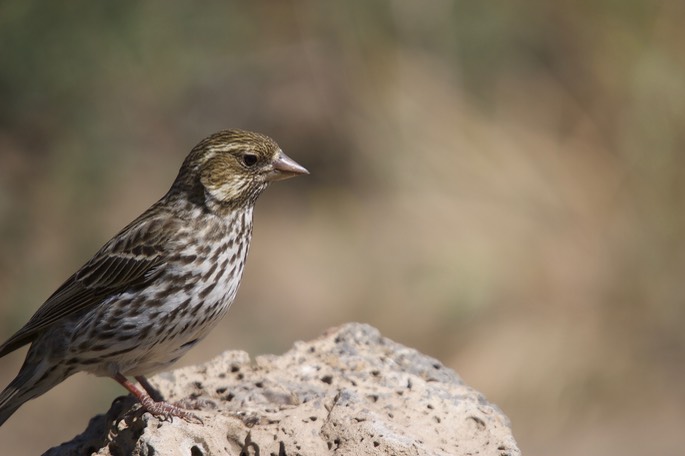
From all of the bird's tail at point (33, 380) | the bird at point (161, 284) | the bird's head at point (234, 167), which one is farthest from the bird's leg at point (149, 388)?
the bird's head at point (234, 167)

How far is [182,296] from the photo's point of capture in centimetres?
544

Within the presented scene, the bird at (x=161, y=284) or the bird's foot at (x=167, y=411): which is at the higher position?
the bird at (x=161, y=284)

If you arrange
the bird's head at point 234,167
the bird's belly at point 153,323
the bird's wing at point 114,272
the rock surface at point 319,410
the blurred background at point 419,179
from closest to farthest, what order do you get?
the rock surface at point 319,410 < the bird's belly at point 153,323 < the bird's wing at point 114,272 < the bird's head at point 234,167 < the blurred background at point 419,179

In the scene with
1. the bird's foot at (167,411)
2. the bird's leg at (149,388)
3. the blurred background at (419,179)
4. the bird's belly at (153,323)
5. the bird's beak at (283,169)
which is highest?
the blurred background at (419,179)

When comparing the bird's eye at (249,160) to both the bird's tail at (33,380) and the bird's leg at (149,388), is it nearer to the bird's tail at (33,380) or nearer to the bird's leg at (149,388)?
the bird's leg at (149,388)

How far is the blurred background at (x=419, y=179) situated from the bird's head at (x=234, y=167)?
14.0 feet

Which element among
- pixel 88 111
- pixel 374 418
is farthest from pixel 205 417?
pixel 88 111

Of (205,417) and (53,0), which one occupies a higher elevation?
(53,0)

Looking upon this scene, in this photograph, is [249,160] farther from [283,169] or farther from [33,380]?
[33,380]

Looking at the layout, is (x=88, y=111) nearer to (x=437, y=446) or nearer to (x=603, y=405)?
(x=603, y=405)

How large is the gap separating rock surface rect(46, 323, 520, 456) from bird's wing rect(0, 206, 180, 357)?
49cm

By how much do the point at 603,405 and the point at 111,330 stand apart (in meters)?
5.44

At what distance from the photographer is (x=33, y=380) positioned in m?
5.64

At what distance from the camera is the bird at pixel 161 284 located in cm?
545
